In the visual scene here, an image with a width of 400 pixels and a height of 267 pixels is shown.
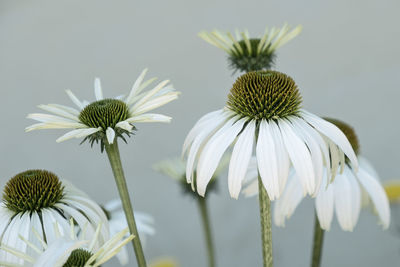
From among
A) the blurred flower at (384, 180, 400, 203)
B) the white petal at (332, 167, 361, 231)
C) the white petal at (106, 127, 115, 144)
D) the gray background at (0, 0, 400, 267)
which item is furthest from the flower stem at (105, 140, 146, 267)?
the gray background at (0, 0, 400, 267)

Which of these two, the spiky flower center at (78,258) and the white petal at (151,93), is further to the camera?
the white petal at (151,93)

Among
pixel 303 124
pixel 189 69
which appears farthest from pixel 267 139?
pixel 189 69

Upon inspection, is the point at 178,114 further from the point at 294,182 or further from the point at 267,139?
the point at 267,139

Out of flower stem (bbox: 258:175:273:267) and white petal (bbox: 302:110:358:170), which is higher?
white petal (bbox: 302:110:358:170)

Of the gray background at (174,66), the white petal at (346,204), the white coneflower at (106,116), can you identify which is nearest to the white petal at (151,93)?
the white coneflower at (106,116)

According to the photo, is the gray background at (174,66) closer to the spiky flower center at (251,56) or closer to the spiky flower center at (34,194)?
the spiky flower center at (251,56)

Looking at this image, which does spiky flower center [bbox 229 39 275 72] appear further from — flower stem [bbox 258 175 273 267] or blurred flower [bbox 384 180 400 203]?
blurred flower [bbox 384 180 400 203]

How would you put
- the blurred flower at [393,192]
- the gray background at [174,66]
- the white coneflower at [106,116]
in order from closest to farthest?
the white coneflower at [106,116] < the blurred flower at [393,192] < the gray background at [174,66]
